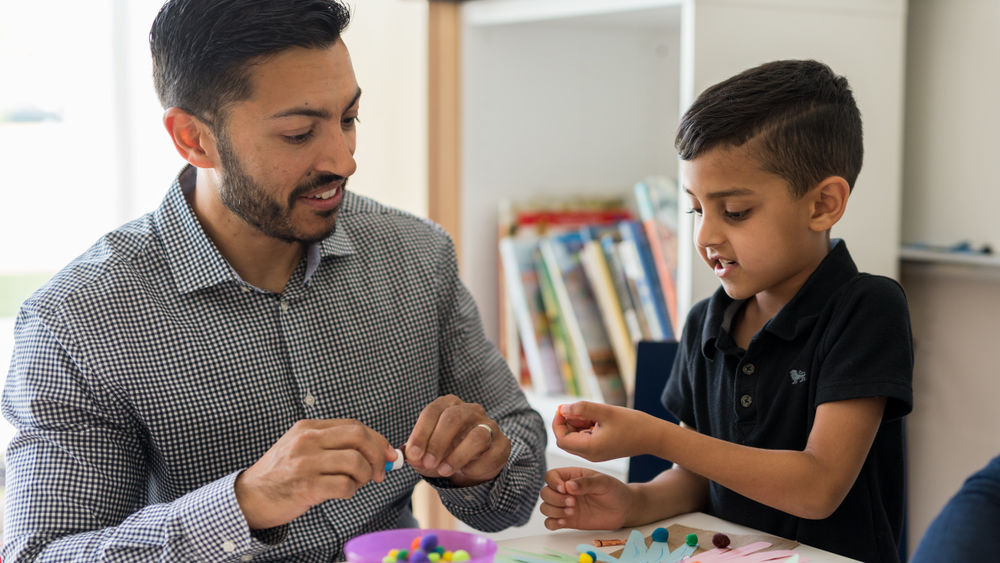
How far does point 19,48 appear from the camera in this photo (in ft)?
5.90

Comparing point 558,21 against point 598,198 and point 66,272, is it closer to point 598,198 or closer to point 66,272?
point 598,198

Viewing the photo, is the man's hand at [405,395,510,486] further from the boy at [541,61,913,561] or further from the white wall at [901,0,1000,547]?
the white wall at [901,0,1000,547]

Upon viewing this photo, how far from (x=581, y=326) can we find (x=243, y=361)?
1.03 meters

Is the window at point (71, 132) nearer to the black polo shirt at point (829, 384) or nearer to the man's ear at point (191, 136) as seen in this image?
the man's ear at point (191, 136)

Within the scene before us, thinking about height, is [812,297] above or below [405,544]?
above

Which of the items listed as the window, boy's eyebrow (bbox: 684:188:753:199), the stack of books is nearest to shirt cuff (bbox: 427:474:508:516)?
boy's eyebrow (bbox: 684:188:753:199)

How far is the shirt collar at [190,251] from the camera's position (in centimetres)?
127

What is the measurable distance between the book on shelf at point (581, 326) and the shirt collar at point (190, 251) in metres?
0.87

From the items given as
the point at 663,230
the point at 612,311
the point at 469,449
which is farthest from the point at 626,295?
the point at 469,449

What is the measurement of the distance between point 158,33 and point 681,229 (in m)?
1.01

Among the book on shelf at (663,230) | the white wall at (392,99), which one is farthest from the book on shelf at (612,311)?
the white wall at (392,99)

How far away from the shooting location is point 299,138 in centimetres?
125

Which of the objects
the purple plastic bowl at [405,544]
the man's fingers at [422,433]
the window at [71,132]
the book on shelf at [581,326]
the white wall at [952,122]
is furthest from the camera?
the book on shelf at [581,326]

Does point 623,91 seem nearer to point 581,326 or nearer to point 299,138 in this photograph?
point 581,326
